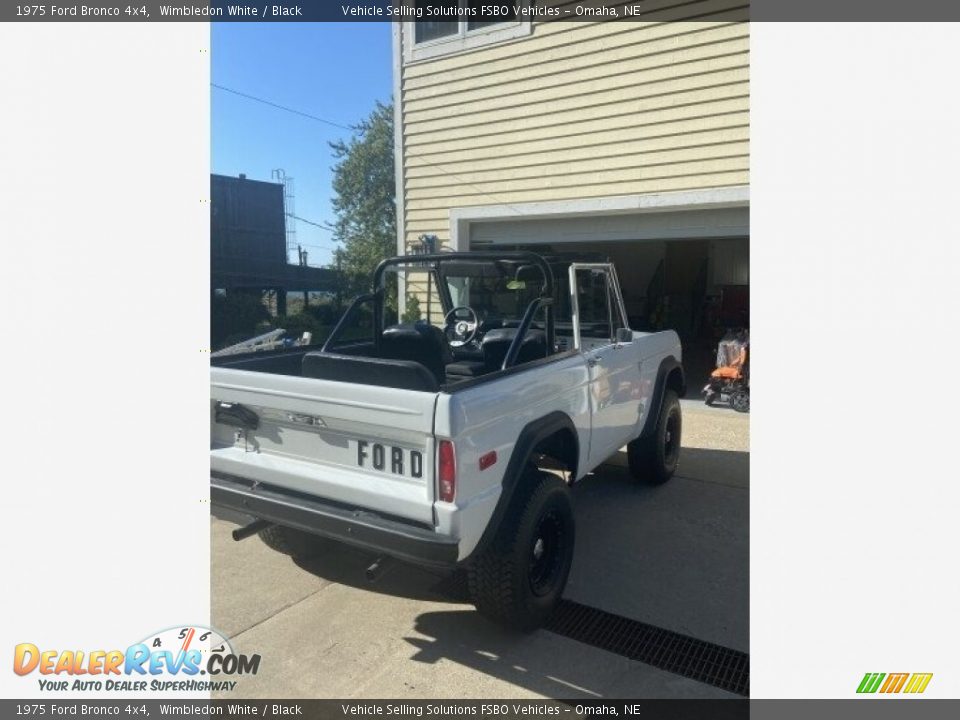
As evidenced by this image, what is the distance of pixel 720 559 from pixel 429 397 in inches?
94.2

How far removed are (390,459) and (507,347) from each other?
161 cm

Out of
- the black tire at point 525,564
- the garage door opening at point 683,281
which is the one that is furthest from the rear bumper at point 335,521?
the garage door opening at point 683,281

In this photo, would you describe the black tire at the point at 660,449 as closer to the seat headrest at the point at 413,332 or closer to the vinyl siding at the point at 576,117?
the seat headrest at the point at 413,332

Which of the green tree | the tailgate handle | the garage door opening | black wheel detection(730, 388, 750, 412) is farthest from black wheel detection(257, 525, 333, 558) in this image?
the green tree

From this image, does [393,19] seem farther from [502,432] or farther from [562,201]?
[502,432]

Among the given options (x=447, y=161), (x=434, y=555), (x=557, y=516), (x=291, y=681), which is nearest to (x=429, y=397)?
(x=434, y=555)

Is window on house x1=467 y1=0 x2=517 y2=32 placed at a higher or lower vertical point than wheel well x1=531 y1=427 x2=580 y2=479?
higher

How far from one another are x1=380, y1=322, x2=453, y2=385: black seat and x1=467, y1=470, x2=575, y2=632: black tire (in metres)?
0.92

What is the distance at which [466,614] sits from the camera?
3.34m

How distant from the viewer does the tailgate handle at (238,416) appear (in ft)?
10.6

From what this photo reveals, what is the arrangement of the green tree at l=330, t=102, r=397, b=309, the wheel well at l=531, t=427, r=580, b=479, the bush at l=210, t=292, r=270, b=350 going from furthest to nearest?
the green tree at l=330, t=102, r=397, b=309, the bush at l=210, t=292, r=270, b=350, the wheel well at l=531, t=427, r=580, b=479

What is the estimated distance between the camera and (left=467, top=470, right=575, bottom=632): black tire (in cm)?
297

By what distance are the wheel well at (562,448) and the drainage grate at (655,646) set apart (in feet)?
2.49

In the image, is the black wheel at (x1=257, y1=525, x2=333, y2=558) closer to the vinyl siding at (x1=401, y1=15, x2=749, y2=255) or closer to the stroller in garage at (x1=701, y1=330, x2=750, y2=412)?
the vinyl siding at (x1=401, y1=15, x2=749, y2=255)
